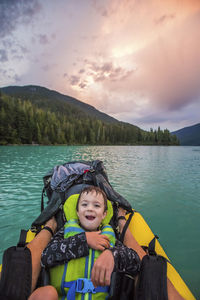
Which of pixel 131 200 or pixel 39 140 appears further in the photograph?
pixel 39 140

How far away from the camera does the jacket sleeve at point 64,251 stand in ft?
6.21

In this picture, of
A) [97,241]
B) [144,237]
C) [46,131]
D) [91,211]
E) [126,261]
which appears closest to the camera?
[126,261]

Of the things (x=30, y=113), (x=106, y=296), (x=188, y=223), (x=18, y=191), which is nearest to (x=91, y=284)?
(x=106, y=296)

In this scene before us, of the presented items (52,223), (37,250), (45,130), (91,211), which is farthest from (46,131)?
(37,250)

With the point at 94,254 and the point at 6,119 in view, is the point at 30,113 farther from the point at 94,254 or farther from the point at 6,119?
the point at 94,254

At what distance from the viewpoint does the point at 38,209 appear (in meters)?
6.19

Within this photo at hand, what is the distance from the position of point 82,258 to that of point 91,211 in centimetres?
65

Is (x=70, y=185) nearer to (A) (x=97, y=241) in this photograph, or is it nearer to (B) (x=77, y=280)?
(A) (x=97, y=241)

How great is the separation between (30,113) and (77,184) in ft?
248

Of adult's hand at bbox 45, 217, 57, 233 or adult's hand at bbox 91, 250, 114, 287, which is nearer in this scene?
adult's hand at bbox 91, 250, 114, 287

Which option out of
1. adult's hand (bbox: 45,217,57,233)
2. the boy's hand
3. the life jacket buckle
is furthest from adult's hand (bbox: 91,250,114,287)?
adult's hand (bbox: 45,217,57,233)

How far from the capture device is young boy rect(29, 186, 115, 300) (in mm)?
1698

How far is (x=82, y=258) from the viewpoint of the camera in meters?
1.96

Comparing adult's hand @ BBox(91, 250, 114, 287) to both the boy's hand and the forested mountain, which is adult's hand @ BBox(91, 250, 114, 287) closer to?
the boy's hand
